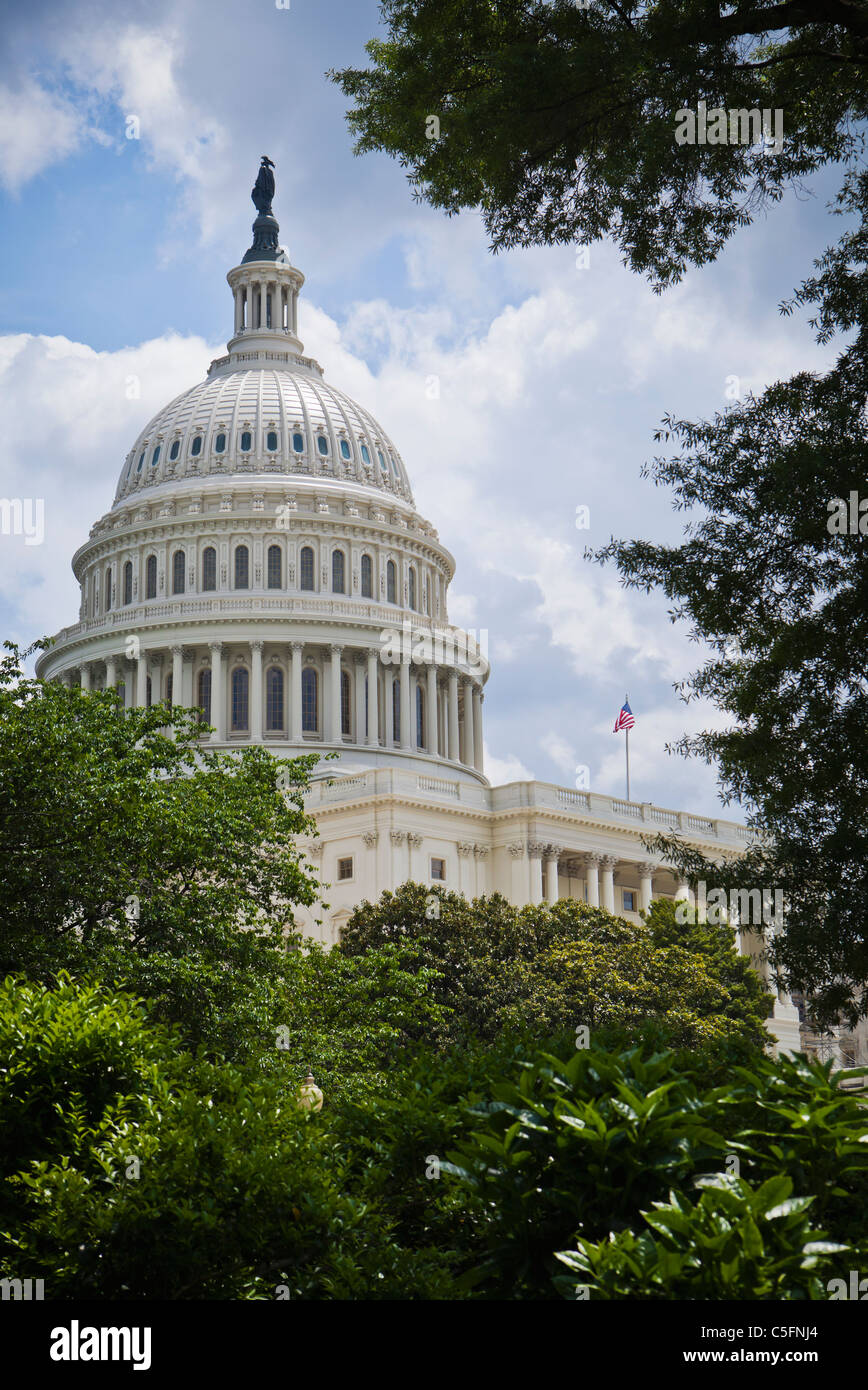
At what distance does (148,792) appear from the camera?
32125 millimetres

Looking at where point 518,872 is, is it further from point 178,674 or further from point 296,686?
point 178,674

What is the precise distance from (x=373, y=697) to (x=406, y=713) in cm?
291

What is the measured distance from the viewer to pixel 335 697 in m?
103

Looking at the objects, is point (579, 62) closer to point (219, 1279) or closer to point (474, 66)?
point (474, 66)

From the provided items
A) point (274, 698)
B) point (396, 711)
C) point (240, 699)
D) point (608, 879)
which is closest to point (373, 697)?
point (396, 711)

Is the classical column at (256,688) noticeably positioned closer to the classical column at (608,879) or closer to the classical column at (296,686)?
the classical column at (296,686)

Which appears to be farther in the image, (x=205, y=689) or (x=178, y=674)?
(x=205, y=689)

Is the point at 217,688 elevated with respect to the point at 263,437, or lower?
lower

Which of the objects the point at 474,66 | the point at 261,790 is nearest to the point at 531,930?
the point at 261,790

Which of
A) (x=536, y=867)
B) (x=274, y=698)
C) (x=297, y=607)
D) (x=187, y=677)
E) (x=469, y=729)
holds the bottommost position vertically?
(x=536, y=867)

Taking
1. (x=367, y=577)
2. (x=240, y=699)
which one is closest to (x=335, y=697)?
(x=240, y=699)

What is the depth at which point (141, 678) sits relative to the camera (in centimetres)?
10331

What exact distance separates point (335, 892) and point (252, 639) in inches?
1120

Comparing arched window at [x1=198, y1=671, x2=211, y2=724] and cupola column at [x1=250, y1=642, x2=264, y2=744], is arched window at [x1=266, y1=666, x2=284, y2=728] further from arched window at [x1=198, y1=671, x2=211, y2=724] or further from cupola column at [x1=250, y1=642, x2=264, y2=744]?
arched window at [x1=198, y1=671, x2=211, y2=724]
